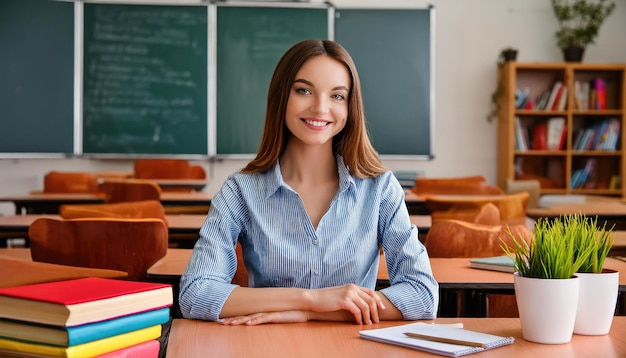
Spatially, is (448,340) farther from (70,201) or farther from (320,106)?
(70,201)

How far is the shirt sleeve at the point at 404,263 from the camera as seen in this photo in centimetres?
178

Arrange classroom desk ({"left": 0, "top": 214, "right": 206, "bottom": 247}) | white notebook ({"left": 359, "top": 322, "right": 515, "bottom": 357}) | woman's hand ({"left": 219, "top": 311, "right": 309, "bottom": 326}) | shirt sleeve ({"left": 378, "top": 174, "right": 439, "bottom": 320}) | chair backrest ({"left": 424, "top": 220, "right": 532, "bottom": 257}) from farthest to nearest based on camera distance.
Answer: classroom desk ({"left": 0, "top": 214, "right": 206, "bottom": 247}) < chair backrest ({"left": 424, "top": 220, "right": 532, "bottom": 257}) < shirt sleeve ({"left": 378, "top": 174, "right": 439, "bottom": 320}) < woman's hand ({"left": 219, "top": 311, "right": 309, "bottom": 326}) < white notebook ({"left": 359, "top": 322, "right": 515, "bottom": 357})

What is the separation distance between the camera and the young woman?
1937 mm

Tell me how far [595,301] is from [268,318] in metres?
0.62

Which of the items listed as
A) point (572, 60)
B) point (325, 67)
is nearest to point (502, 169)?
point (572, 60)

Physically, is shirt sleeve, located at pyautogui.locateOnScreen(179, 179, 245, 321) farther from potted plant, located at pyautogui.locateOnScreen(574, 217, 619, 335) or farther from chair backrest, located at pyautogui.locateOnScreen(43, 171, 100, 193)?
chair backrest, located at pyautogui.locateOnScreen(43, 171, 100, 193)

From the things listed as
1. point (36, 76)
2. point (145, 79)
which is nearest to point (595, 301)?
point (145, 79)

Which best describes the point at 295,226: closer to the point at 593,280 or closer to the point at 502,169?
the point at 593,280

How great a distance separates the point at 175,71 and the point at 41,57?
120 centimetres

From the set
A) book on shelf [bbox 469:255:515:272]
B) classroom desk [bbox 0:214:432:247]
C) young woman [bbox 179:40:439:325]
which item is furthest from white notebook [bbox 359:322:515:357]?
classroom desk [bbox 0:214:432:247]

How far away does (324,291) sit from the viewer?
5.61 feet

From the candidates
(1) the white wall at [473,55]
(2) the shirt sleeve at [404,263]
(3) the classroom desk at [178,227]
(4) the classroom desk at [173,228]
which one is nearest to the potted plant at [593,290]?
(2) the shirt sleeve at [404,263]

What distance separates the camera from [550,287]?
144cm

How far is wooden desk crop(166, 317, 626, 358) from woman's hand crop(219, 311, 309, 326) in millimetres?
17
